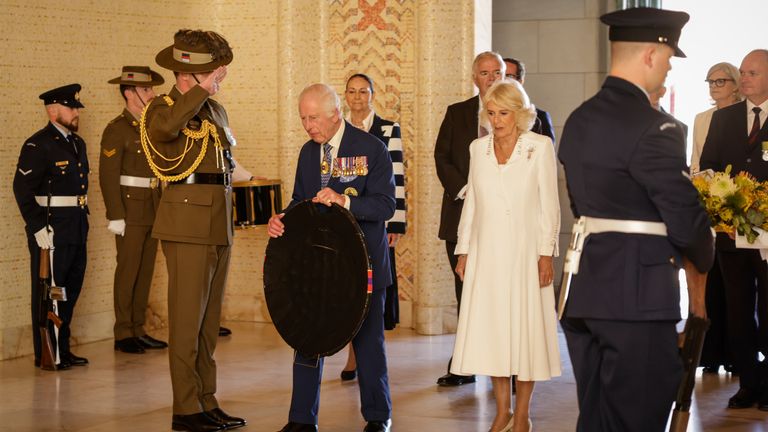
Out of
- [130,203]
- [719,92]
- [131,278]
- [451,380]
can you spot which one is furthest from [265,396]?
[719,92]

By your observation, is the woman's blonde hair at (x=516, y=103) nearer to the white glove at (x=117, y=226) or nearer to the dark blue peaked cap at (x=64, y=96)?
the dark blue peaked cap at (x=64, y=96)

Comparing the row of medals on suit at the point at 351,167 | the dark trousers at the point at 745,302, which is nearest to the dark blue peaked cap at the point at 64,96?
the row of medals on suit at the point at 351,167

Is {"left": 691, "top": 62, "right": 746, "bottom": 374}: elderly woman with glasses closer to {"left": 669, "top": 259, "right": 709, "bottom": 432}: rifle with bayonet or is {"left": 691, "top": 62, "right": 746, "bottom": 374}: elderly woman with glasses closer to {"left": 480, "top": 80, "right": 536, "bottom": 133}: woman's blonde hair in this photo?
{"left": 480, "top": 80, "right": 536, "bottom": 133}: woman's blonde hair

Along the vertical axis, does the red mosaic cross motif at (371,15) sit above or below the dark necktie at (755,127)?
above

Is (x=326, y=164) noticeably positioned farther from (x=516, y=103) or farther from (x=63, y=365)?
(x=63, y=365)

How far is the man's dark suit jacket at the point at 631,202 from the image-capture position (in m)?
3.70

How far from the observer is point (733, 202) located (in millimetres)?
5000

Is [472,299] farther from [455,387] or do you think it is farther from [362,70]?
[362,70]

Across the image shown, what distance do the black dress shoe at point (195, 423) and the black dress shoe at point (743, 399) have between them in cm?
289

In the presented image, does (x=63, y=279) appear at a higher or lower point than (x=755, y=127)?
lower

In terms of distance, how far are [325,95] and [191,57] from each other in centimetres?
76

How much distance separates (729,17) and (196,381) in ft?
22.9

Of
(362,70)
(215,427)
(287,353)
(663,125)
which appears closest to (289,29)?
(362,70)

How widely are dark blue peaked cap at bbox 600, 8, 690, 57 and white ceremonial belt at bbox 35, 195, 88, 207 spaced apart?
5170 mm
